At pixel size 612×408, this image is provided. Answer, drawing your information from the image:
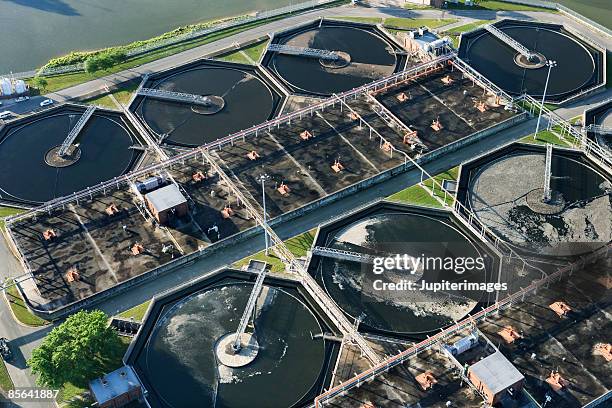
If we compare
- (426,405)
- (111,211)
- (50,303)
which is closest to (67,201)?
(111,211)

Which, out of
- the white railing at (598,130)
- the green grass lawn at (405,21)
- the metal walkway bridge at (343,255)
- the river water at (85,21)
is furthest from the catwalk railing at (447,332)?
the river water at (85,21)

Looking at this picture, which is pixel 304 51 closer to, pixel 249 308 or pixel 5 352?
pixel 249 308

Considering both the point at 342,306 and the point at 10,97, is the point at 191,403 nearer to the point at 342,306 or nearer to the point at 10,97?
the point at 342,306

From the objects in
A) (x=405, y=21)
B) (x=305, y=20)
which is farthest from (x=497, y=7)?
(x=305, y=20)

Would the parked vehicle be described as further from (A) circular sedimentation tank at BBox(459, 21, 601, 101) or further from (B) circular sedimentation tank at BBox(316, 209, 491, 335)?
(A) circular sedimentation tank at BBox(459, 21, 601, 101)

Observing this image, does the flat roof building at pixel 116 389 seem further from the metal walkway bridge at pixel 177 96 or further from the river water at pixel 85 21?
the river water at pixel 85 21

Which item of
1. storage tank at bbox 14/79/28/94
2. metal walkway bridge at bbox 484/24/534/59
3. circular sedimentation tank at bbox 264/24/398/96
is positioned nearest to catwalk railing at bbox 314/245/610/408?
metal walkway bridge at bbox 484/24/534/59

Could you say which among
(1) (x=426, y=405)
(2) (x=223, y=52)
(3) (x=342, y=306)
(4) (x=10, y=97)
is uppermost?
(4) (x=10, y=97)
